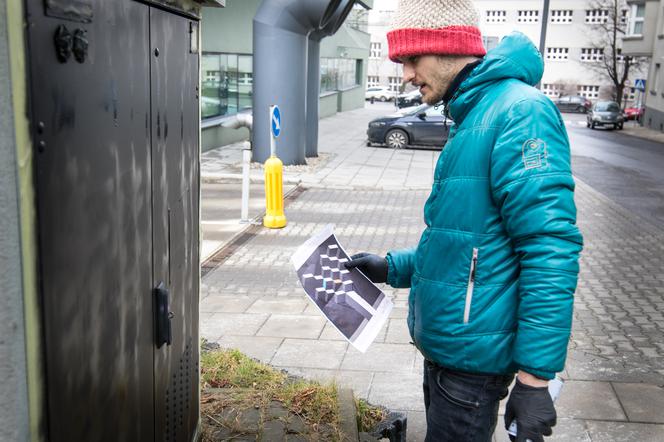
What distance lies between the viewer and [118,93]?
1.85 m

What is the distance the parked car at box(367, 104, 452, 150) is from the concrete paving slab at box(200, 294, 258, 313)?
15.0m

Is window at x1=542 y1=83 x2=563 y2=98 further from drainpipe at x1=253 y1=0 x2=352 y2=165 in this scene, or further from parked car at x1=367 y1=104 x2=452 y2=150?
drainpipe at x1=253 y1=0 x2=352 y2=165

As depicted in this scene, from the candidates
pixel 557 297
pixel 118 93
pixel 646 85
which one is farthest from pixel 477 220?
pixel 646 85

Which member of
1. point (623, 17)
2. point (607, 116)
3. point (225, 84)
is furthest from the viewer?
point (623, 17)

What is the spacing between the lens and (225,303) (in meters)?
6.37

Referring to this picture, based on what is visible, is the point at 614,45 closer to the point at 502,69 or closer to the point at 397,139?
the point at 397,139

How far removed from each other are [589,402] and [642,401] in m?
0.34

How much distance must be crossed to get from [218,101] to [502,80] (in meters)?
18.1

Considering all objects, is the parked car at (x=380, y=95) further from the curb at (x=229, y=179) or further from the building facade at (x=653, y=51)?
the curb at (x=229, y=179)

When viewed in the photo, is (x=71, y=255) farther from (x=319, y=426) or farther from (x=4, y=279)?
(x=319, y=426)

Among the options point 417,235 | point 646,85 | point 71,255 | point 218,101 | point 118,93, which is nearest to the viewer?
point 71,255

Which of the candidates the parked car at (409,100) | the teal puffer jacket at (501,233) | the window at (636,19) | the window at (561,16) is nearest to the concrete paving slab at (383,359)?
the teal puffer jacket at (501,233)

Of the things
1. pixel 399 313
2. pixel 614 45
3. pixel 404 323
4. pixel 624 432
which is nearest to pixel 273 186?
pixel 399 313

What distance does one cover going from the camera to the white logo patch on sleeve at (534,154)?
2.06 metres
